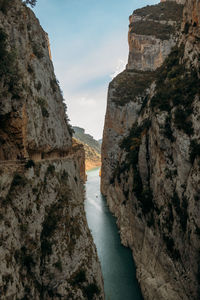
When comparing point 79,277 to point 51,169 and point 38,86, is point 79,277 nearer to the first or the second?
point 51,169

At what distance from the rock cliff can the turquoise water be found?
19.3ft

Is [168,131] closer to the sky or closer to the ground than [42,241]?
closer to the sky

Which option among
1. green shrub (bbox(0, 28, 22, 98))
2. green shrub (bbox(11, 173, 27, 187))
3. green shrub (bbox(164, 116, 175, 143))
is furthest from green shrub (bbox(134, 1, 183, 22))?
green shrub (bbox(11, 173, 27, 187))

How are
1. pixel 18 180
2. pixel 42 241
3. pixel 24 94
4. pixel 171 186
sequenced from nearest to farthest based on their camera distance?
pixel 18 180, pixel 42 241, pixel 24 94, pixel 171 186

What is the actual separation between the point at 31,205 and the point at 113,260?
16800 mm

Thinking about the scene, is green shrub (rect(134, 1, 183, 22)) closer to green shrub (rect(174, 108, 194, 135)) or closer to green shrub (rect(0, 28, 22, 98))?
green shrub (rect(174, 108, 194, 135))

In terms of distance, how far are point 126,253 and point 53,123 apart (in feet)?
62.9

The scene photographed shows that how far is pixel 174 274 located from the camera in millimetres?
16562

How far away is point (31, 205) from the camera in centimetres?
1339

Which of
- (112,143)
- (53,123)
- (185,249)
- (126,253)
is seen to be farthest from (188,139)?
(112,143)

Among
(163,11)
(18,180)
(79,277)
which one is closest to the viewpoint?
(18,180)

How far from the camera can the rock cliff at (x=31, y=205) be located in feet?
36.6

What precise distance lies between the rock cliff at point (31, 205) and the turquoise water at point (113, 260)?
5884mm

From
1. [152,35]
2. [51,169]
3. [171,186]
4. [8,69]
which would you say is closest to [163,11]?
[152,35]
